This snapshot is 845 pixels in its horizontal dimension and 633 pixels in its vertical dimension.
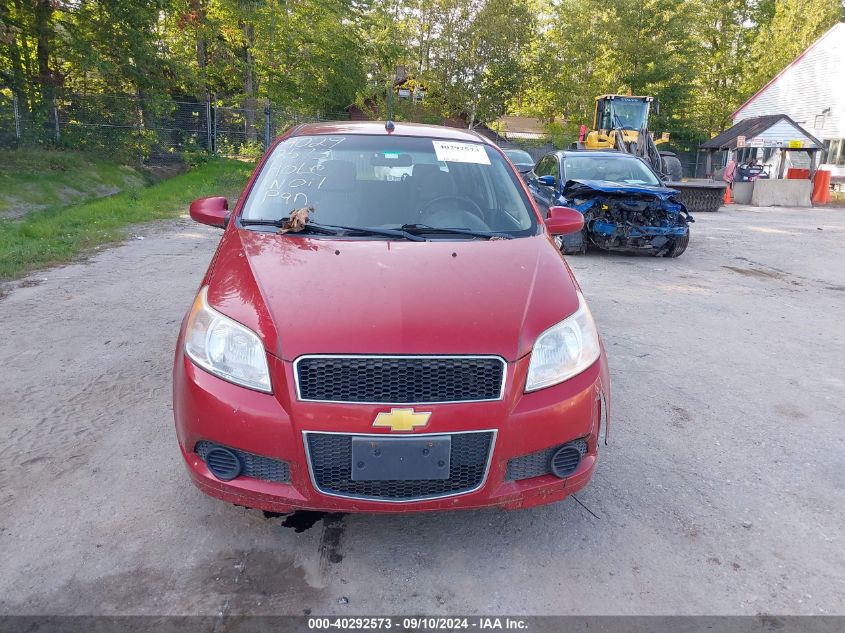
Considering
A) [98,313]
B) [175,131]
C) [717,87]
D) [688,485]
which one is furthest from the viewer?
[717,87]

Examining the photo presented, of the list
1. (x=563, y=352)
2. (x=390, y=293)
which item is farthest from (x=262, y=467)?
(x=563, y=352)

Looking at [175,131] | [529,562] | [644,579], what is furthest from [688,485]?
[175,131]

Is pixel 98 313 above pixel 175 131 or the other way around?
the other way around

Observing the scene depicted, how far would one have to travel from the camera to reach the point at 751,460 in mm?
3436

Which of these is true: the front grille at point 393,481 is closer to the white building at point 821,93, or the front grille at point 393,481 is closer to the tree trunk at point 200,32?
the tree trunk at point 200,32

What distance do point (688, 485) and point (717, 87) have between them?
5283 cm

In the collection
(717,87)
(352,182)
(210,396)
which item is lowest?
(210,396)

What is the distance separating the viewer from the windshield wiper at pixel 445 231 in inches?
129

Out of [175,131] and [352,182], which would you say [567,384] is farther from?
[175,131]

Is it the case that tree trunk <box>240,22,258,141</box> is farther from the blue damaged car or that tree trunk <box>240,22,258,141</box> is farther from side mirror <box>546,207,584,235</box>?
side mirror <box>546,207,584,235</box>

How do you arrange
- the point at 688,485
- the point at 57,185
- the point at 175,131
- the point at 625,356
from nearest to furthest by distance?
the point at 688,485 → the point at 625,356 → the point at 57,185 → the point at 175,131

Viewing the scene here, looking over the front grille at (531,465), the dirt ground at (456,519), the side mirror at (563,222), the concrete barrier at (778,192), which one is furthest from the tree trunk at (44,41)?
the concrete barrier at (778,192)

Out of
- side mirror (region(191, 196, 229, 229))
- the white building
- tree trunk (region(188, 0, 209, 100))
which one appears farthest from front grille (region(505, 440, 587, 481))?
the white building

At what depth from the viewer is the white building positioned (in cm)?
3139
